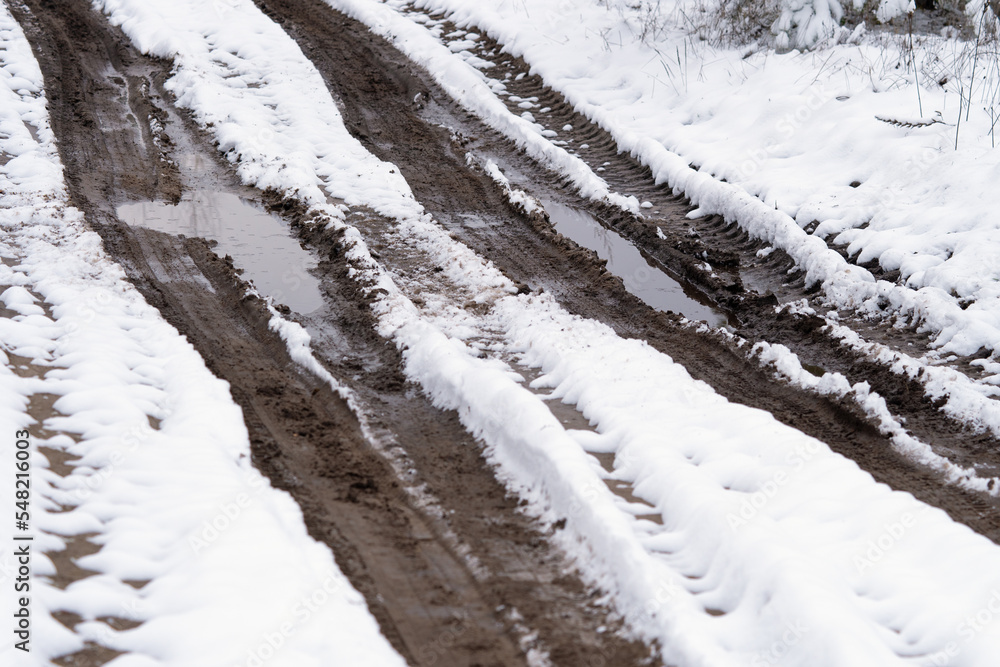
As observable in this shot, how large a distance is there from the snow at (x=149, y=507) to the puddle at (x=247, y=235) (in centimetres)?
105

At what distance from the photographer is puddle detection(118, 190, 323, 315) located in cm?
663

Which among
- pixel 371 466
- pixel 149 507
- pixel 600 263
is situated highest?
pixel 600 263

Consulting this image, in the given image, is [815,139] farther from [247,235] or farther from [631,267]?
[247,235]

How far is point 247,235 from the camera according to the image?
7414mm

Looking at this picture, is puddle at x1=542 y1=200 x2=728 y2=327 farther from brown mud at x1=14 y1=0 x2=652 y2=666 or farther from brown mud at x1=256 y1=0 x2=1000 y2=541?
brown mud at x1=14 y1=0 x2=652 y2=666

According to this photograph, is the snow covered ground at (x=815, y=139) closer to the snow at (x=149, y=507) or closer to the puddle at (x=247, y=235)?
the puddle at (x=247, y=235)

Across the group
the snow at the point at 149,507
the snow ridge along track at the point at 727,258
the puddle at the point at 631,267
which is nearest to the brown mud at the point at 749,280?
the snow ridge along track at the point at 727,258

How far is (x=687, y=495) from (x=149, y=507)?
9.16 ft

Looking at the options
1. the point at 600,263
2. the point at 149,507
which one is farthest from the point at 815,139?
the point at 149,507

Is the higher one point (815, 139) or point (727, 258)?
point (815, 139)

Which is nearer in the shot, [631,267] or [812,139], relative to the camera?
[631,267]

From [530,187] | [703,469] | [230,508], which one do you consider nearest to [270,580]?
[230,508]

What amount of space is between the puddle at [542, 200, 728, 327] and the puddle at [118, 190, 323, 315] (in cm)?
256

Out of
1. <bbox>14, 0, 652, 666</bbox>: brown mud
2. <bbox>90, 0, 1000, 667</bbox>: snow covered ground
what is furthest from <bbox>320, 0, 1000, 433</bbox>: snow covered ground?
<bbox>14, 0, 652, 666</bbox>: brown mud
